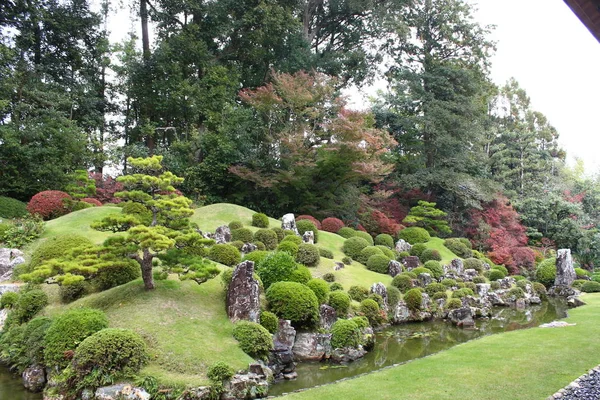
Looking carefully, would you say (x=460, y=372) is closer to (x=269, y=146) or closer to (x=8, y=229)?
(x=8, y=229)

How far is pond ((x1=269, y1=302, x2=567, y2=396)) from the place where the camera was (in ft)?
28.0

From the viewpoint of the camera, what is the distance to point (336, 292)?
11.8m

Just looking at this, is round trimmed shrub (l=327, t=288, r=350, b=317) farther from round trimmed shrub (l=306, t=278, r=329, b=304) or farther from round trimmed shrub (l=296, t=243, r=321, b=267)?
round trimmed shrub (l=296, t=243, r=321, b=267)

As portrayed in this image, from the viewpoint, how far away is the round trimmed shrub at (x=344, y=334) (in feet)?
32.2

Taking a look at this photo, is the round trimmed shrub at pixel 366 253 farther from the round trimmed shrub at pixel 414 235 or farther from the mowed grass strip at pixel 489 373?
the mowed grass strip at pixel 489 373

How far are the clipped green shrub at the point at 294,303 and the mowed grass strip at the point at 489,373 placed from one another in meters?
2.47

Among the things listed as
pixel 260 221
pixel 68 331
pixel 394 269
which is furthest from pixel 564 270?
pixel 68 331

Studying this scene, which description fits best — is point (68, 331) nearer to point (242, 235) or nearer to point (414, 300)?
point (242, 235)

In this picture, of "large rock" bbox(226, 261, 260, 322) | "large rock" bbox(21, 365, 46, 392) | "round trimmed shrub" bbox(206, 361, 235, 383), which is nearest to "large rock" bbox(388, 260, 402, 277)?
"large rock" bbox(226, 261, 260, 322)

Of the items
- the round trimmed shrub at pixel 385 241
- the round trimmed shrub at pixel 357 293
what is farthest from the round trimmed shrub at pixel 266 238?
the round trimmed shrub at pixel 385 241

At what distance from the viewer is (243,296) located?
9.29m

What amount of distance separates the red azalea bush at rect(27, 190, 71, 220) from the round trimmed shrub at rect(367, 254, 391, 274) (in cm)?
1218

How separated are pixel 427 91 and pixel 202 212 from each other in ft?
57.6

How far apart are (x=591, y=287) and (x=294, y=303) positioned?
16.1 m
